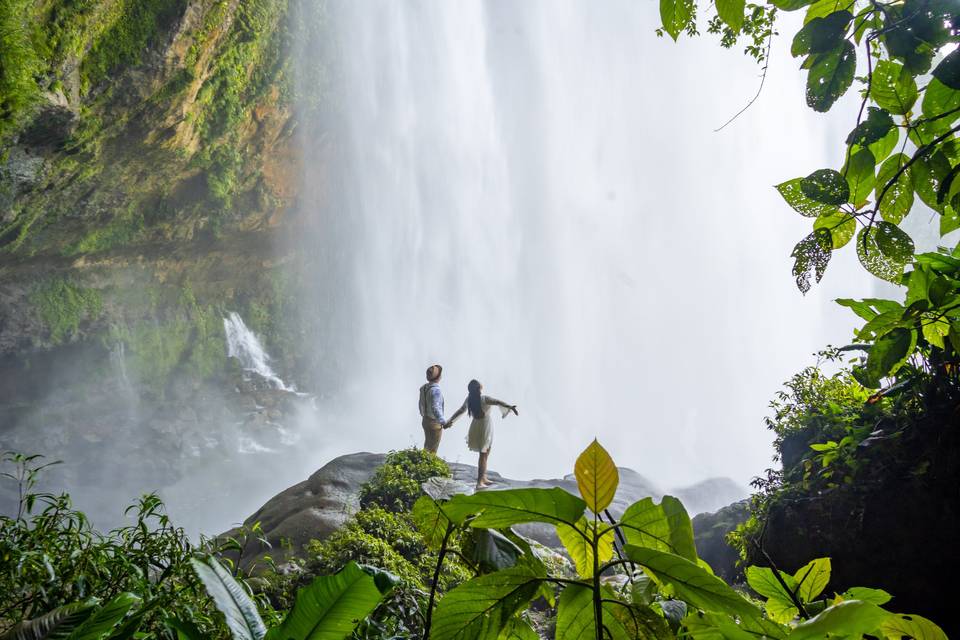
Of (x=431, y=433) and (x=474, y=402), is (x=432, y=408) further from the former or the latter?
(x=474, y=402)

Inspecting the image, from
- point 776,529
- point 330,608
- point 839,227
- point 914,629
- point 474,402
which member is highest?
point 474,402

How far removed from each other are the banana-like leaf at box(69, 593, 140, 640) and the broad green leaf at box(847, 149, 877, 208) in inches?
41.5

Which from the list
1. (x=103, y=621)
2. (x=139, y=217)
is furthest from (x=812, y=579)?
(x=139, y=217)

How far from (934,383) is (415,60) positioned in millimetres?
23410

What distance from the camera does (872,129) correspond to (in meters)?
0.69

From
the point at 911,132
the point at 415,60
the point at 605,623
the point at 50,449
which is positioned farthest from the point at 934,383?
the point at 415,60

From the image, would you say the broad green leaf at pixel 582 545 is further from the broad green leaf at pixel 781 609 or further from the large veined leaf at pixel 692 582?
the broad green leaf at pixel 781 609

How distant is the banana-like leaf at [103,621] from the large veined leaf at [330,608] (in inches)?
7.2

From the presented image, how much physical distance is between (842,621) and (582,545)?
26cm

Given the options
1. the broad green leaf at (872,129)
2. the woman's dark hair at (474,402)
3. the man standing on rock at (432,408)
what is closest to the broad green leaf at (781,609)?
the broad green leaf at (872,129)

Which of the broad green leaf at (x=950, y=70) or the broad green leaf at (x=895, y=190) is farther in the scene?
the broad green leaf at (x=895, y=190)

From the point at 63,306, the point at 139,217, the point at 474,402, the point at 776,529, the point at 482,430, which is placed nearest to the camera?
the point at 776,529

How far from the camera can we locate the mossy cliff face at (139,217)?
9.02 m

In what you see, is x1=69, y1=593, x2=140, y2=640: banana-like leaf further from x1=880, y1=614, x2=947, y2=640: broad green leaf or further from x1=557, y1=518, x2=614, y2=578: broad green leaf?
x1=880, y1=614, x2=947, y2=640: broad green leaf
